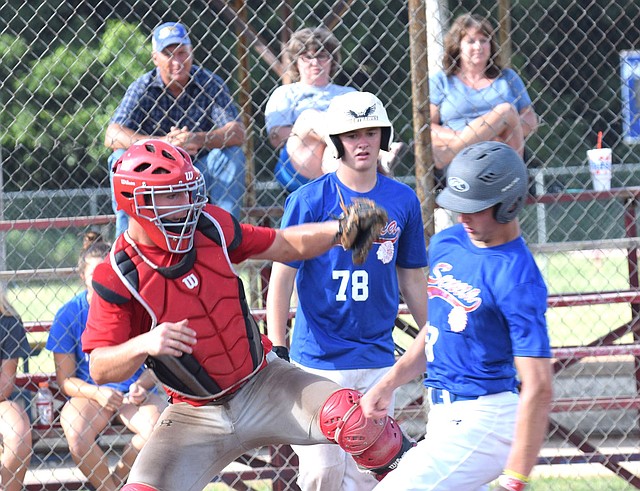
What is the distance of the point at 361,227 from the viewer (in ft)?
12.7

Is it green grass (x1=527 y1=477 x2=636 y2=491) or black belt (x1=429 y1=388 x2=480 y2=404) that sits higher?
black belt (x1=429 y1=388 x2=480 y2=404)

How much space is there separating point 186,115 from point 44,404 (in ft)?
6.17

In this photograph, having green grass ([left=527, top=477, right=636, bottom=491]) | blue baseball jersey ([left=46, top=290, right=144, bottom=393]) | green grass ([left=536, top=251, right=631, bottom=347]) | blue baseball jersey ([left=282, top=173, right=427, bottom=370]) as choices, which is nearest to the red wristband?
blue baseball jersey ([left=282, top=173, right=427, bottom=370])

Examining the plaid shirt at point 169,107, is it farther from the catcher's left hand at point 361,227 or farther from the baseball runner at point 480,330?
the baseball runner at point 480,330

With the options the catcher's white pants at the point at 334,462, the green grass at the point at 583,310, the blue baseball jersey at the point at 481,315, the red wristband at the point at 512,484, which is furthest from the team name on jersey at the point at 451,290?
the green grass at the point at 583,310

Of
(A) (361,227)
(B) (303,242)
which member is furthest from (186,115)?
(A) (361,227)

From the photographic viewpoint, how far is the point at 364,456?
4.06 m

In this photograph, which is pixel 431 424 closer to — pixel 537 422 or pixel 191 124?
pixel 537 422

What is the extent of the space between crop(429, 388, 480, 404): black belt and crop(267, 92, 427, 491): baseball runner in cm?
100

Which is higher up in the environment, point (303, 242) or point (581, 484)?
point (303, 242)

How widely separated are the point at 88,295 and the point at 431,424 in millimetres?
2799

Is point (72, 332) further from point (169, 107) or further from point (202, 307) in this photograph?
point (202, 307)

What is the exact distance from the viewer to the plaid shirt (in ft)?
19.4

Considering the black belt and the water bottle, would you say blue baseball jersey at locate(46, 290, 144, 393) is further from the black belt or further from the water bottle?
the black belt
